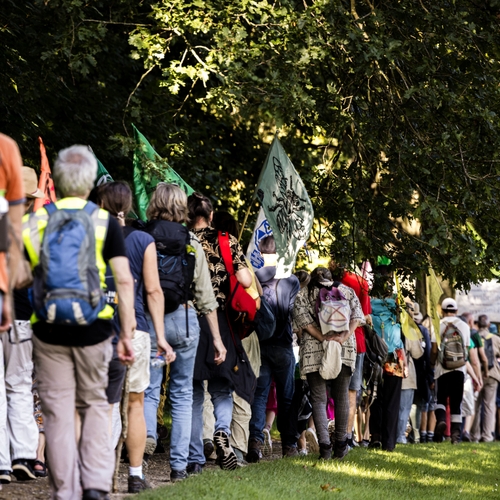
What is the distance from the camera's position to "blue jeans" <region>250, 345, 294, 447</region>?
1120 centimetres

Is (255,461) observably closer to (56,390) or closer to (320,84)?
(320,84)

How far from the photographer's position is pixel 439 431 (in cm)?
1772

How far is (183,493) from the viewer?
24.1 ft

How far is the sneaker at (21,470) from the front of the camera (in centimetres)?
808

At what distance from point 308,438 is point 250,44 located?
386 centimetres

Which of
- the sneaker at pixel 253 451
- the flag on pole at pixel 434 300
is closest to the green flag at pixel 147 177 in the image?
the sneaker at pixel 253 451

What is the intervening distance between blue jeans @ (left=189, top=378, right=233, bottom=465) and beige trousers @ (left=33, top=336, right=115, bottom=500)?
2.95 meters

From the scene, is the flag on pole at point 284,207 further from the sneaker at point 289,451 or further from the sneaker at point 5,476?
the sneaker at point 5,476

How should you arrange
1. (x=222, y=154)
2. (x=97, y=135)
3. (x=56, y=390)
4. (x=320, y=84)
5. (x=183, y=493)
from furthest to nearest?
(x=222, y=154) → (x=97, y=135) → (x=320, y=84) → (x=183, y=493) → (x=56, y=390)

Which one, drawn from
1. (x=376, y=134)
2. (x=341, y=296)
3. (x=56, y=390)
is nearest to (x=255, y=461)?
(x=341, y=296)

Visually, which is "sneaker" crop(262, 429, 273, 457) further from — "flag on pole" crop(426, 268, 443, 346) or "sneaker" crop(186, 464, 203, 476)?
"sneaker" crop(186, 464, 203, 476)

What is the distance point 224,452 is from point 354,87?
5.08 metres

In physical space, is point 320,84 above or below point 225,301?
above

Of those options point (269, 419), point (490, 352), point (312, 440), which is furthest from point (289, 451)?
point (490, 352)
